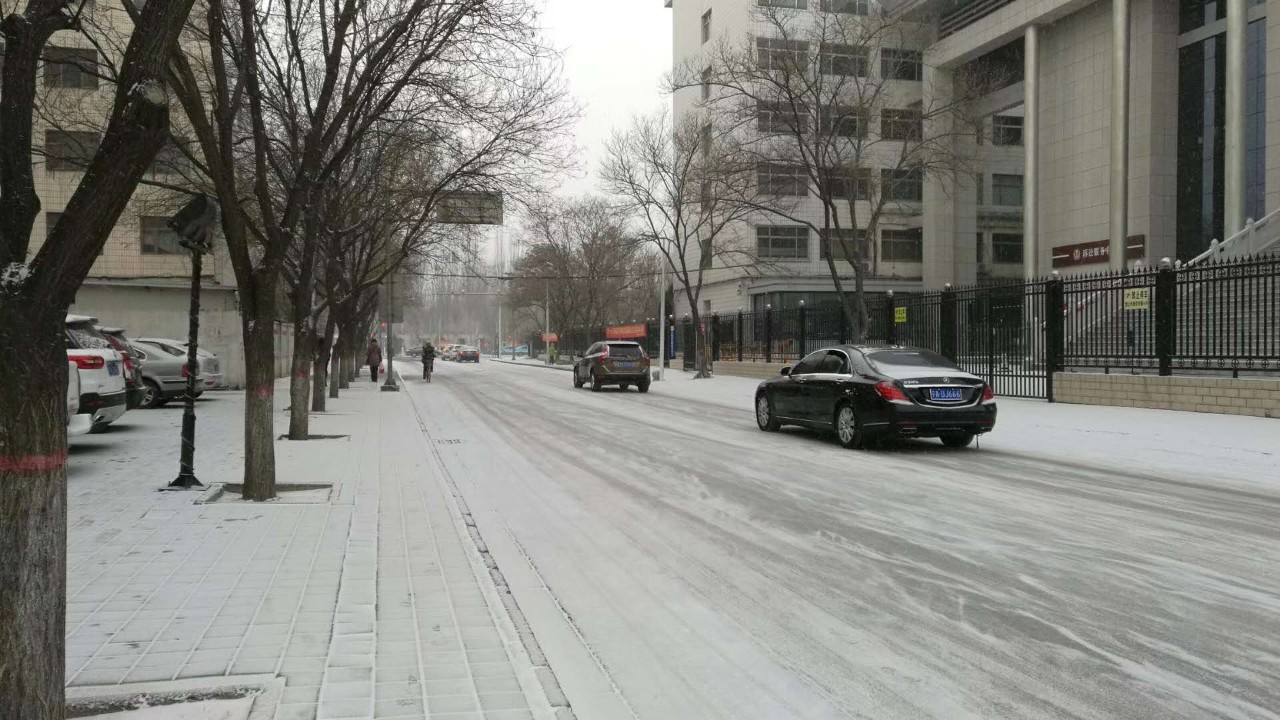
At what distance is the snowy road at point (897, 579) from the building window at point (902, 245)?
134 feet

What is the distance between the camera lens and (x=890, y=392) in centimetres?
1200

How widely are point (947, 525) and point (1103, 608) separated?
90.9 inches

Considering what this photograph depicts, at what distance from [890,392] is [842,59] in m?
17.0

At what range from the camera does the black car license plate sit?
39.6 feet

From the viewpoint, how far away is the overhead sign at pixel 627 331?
51125 mm

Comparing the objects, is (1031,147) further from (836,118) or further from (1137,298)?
(1137,298)

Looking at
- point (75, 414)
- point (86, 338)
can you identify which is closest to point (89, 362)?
point (86, 338)

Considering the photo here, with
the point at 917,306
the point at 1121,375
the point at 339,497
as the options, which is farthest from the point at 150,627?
the point at 917,306

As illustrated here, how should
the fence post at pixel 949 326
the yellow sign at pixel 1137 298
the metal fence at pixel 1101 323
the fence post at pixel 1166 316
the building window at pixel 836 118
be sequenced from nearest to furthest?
the metal fence at pixel 1101 323, the fence post at pixel 1166 316, the yellow sign at pixel 1137 298, the fence post at pixel 949 326, the building window at pixel 836 118

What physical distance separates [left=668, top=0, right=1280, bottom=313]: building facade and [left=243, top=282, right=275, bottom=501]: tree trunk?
69.7ft

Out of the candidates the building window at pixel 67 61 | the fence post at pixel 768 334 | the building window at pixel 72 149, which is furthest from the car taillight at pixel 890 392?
the fence post at pixel 768 334

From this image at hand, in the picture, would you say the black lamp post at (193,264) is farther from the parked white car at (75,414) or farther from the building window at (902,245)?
the building window at (902,245)

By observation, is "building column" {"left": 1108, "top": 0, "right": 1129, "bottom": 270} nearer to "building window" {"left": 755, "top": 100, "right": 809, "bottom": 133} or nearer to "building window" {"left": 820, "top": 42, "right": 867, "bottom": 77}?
"building window" {"left": 820, "top": 42, "right": 867, "bottom": 77}

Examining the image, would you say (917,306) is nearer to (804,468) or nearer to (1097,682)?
(804,468)
